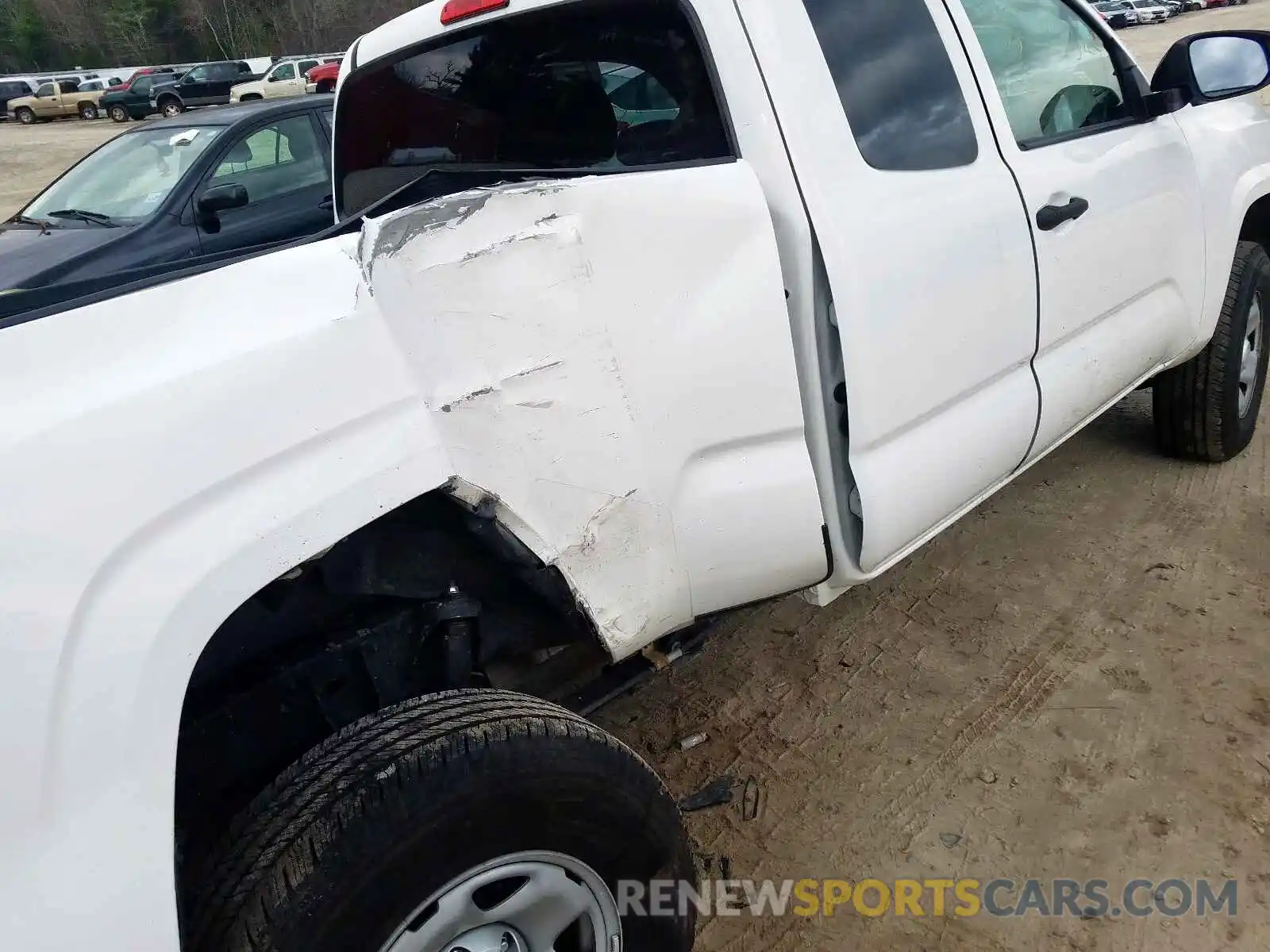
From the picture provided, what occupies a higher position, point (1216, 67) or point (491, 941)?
point (1216, 67)

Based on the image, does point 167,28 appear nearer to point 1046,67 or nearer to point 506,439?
point 1046,67

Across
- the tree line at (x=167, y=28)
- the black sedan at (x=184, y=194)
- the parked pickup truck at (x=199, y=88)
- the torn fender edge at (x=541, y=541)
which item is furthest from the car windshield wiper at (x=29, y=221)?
the tree line at (x=167, y=28)

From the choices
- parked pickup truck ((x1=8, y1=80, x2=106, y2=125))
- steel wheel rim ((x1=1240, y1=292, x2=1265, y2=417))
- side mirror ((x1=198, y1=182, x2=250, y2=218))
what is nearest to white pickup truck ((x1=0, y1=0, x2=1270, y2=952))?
steel wheel rim ((x1=1240, y1=292, x2=1265, y2=417))

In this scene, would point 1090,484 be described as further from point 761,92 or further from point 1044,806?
point 761,92

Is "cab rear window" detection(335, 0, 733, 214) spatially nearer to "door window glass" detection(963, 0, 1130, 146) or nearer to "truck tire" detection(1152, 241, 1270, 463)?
"door window glass" detection(963, 0, 1130, 146)

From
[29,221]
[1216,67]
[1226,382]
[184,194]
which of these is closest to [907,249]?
[1216,67]

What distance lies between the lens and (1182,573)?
3279 mm

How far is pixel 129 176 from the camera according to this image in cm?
707

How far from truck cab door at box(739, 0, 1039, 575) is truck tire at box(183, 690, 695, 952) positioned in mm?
881

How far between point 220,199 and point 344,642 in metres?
5.86

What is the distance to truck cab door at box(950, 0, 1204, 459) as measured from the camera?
254 cm

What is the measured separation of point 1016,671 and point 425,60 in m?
2.41

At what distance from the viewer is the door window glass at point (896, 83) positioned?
2131mm

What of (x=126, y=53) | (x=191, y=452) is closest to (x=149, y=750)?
(x=191, y=452)
